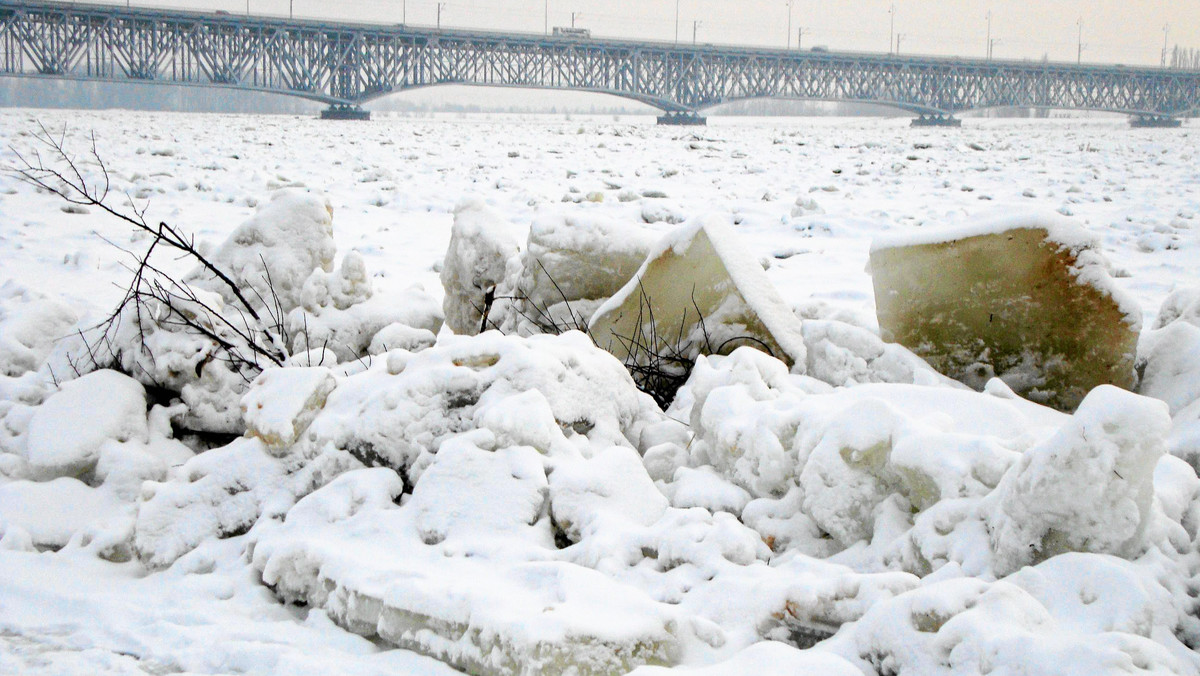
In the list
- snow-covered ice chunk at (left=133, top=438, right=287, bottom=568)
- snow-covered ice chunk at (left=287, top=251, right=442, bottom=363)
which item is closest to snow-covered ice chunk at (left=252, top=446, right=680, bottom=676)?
snow-covered ice chunk at (left=133, top=438, right=287, bottom=568)

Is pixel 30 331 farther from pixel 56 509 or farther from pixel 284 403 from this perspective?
pixel 284 403

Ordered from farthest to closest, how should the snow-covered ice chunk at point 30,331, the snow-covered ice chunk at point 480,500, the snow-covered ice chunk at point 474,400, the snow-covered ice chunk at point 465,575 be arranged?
1. the snow-covered ice chunk at point 30,331
2. the snow-covered ice chunk at point 474,400
3. the snow-covered ice chunk at point 480,500
4. the snow-covered ice chunk at point 465,575

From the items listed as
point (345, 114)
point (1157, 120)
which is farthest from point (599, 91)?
point (1157, 120)

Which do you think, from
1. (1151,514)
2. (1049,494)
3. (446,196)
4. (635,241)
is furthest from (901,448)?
(446,196)

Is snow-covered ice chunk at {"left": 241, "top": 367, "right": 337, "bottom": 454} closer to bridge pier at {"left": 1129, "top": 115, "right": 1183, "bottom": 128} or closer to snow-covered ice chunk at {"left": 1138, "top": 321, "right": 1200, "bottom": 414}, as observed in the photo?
snow-covered ice chunk at {"left": 1138, "top": 321, "right": 1200, "bottom": 414}

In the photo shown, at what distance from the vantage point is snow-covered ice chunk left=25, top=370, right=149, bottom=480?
247 cm

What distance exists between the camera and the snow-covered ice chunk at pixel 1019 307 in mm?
2770

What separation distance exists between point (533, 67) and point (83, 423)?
50625 millimetres

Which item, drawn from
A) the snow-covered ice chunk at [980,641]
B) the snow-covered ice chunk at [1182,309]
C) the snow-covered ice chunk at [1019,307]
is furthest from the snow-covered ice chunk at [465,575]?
the snow-covered ice chunk at [1182,309]

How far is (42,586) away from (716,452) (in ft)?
5.23

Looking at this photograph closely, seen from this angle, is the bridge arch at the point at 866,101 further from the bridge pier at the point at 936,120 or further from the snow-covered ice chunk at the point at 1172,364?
the snow-covered ice chunk at the point at 1172,364

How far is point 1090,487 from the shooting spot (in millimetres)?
1645

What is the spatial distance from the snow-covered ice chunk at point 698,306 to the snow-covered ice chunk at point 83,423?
157 cm

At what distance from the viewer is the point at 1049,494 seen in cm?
167
